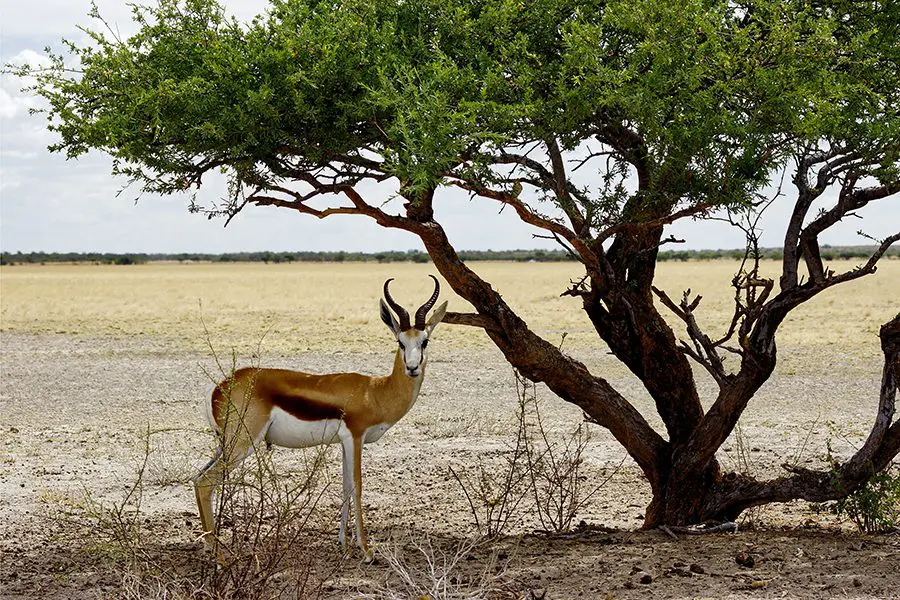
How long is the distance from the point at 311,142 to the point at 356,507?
9.56 ft

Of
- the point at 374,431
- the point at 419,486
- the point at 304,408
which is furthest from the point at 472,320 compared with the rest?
the point at 419,486

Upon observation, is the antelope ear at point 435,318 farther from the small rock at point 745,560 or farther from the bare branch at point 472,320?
the small rock at point 745,560

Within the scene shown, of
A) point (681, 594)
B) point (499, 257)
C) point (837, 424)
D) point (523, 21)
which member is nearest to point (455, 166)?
point (523, 21)

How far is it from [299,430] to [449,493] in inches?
127

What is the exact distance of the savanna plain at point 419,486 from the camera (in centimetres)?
794

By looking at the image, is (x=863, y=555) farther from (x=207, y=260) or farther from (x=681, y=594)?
(x=207, y=260)

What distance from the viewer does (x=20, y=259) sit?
556 feet

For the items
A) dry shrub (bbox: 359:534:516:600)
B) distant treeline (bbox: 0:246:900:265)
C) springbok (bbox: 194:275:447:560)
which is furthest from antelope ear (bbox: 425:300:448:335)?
distant treeline (bbox: 0:246:900:265)

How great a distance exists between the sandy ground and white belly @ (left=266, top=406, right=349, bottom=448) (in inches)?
11.4

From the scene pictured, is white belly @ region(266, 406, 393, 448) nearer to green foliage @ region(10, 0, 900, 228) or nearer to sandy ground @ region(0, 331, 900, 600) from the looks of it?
sandy ground @ region(0, 331, 900, 600)

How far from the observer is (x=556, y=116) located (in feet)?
27.1

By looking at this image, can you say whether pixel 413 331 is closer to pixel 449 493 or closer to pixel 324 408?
pixel 324 408

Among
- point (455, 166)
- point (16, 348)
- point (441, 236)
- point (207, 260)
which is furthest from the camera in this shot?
point (207, 260)

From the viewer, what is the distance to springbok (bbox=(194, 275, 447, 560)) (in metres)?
8.84
